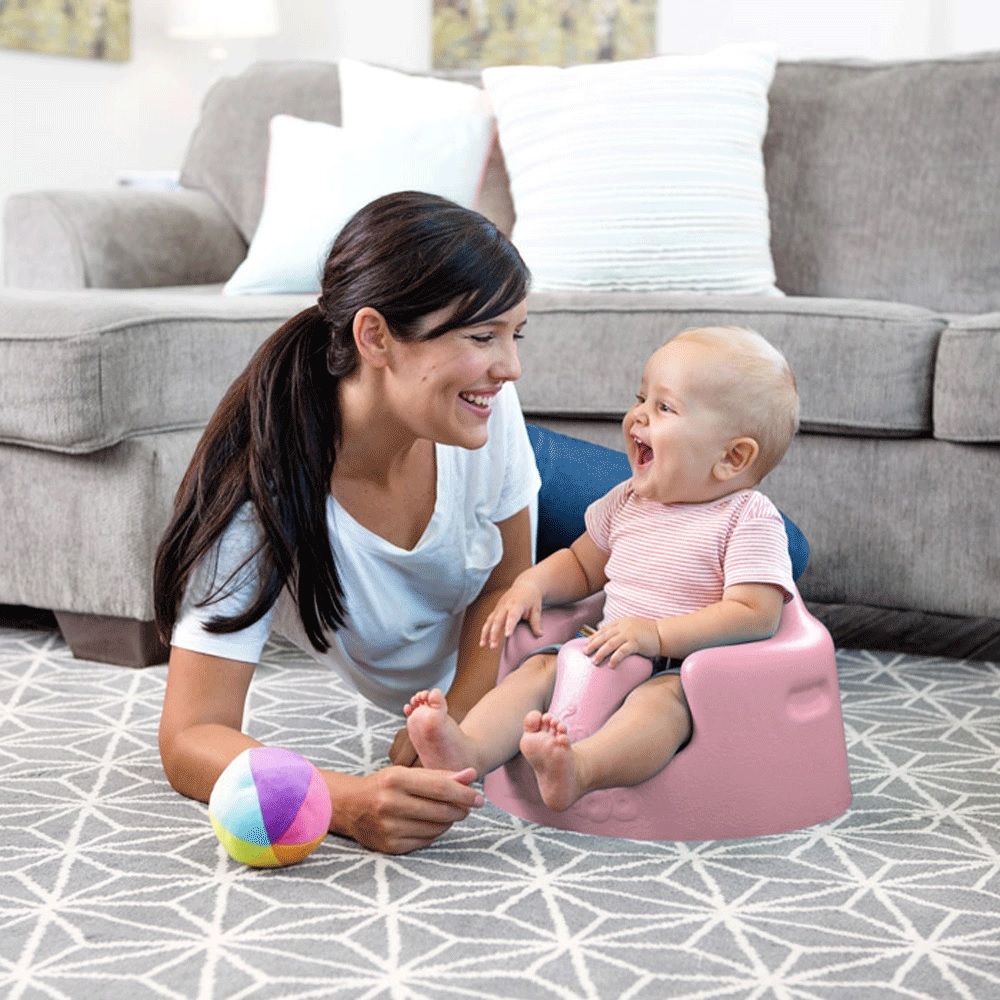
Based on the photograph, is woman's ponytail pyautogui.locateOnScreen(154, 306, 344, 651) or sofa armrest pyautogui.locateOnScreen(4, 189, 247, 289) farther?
sofa armrest pyautogui.locateOnScreen(4, 189, 247, 289)

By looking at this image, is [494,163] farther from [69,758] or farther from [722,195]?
[69,758]

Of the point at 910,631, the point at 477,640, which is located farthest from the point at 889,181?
the point at 477,640

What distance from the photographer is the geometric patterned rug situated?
1129 mm

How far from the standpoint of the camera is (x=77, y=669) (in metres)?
2.08

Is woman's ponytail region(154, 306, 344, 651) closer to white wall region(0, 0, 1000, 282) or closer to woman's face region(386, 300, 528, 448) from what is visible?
woman's face region(386, 300, 528, 448)

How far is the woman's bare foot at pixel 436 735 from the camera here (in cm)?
135

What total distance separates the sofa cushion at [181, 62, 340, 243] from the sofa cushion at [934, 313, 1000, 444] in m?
1.51

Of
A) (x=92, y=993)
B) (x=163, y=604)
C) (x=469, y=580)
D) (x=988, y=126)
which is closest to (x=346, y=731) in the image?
(x=469, y=580)

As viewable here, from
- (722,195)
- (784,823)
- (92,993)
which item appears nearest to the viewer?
(92,993)

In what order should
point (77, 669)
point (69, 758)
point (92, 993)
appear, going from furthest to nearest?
1. point (77, 669)
2. point (69, 758)
3. point (92, 993)

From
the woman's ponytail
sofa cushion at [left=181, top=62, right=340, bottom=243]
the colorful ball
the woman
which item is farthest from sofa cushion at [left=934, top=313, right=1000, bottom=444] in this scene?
sofa cushion at [left=181, top=62, right=340, bottom=243]

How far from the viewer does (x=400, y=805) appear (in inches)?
52.9

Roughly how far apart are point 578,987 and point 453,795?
0.26m

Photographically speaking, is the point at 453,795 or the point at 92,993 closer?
the point at 92,993
